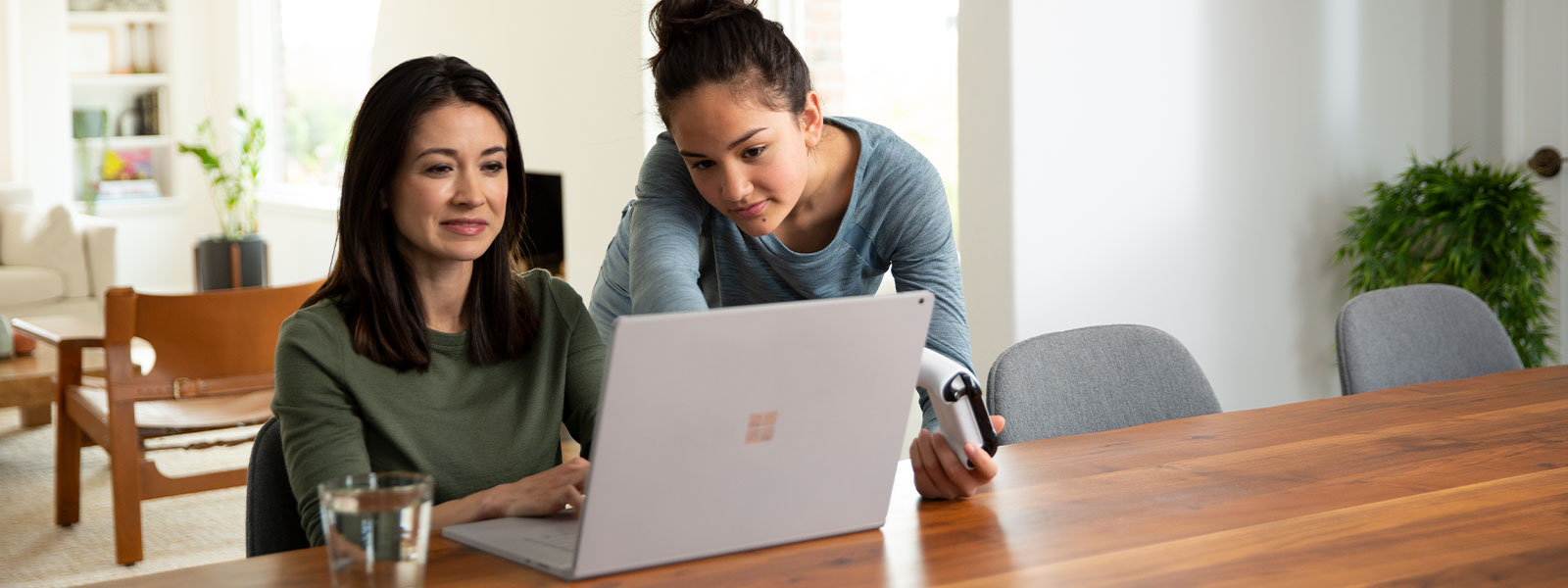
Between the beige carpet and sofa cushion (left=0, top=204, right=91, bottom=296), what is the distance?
1554 mm

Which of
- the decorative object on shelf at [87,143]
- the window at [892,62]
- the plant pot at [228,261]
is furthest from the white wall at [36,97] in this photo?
the window at [892,62]

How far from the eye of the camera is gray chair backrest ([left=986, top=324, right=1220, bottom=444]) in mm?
1795

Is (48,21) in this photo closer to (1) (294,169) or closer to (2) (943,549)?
(1) (294,169)

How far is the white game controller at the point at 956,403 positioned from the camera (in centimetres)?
121

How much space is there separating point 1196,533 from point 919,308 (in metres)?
0.34

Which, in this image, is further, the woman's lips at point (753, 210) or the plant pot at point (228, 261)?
the plant pot at point (228, 261)

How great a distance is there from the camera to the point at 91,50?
7.39 meters

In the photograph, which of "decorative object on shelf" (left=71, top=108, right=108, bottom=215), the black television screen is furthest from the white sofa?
the black television screen

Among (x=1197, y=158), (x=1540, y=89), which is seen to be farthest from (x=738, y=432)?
(x=1540, y=89)

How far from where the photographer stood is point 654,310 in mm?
1331

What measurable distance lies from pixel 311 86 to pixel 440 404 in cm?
616

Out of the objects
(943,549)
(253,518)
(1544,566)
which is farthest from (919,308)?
(253,518)

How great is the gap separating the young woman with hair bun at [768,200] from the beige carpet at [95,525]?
1.75 metres

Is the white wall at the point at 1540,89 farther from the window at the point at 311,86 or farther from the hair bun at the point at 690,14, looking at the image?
the window at the point at 311,86
